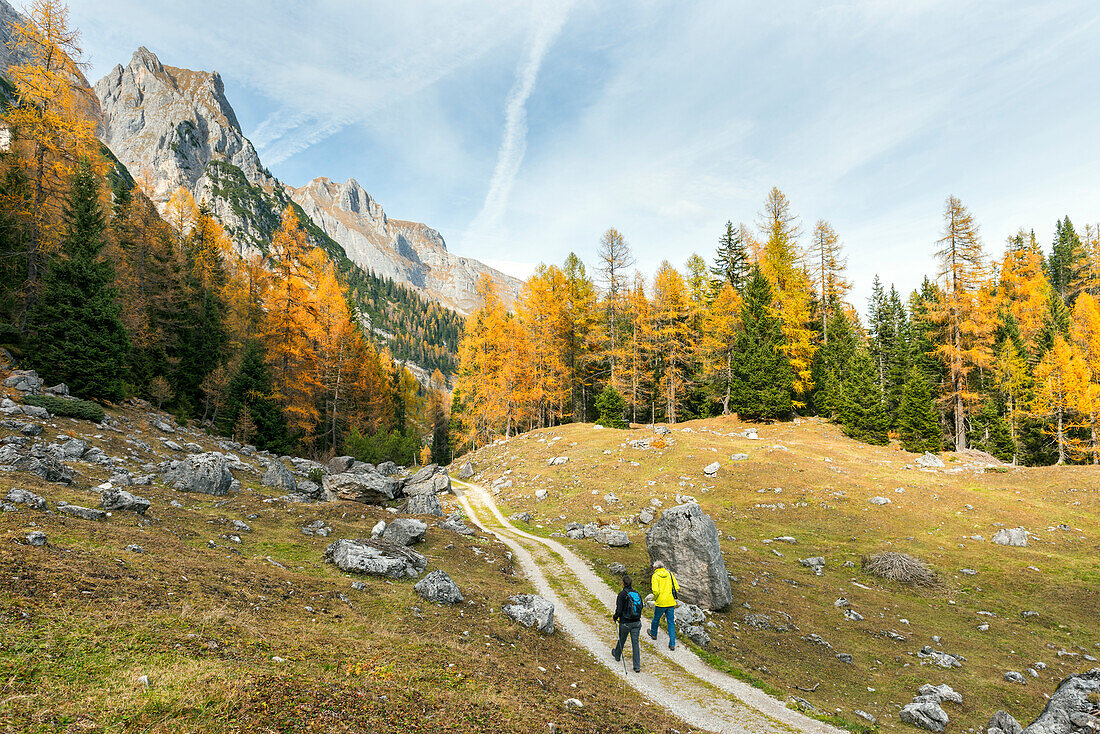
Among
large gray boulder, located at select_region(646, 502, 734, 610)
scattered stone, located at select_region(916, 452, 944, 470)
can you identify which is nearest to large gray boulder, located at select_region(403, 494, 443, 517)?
large gray boulder, located at select_region(646, 502, 734, 610)

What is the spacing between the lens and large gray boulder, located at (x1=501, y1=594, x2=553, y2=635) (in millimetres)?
12742

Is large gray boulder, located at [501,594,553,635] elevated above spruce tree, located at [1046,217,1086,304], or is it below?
below

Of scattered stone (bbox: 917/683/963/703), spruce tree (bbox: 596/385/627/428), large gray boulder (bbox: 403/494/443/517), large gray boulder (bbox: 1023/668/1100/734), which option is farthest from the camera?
spruce tree (bbox: 596/385/627/428)

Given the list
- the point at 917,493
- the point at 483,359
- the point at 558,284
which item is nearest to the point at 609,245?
the point at 558,284

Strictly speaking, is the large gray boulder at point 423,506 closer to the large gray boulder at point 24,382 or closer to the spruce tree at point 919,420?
the large gray boulder at point 24,382

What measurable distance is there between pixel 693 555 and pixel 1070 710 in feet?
31.2

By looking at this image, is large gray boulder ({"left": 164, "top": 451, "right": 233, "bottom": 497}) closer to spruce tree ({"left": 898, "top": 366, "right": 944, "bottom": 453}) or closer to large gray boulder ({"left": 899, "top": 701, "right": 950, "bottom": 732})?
large gray boulder ({"left": 899, "top": 701, "right": 950, "bottom": 732})

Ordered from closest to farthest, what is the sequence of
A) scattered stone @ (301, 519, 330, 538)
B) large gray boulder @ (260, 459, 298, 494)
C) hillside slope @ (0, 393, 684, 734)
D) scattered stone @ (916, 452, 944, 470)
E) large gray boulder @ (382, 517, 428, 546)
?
hillside slope @ (0, 393, 684, 734) < scattered stone @ (301, 519, 330, 538) < large gray boulder @ (382, 517, 428, 546) < large gray boulder @ (260, 459, 298, 494) < scattered stone @ (916, 452, 944, 470)

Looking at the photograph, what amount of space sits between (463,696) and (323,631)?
3.06m

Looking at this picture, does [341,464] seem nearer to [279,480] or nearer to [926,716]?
[279,480]

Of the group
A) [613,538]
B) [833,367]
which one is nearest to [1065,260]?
[833,367]

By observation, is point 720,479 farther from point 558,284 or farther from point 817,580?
point 558,284

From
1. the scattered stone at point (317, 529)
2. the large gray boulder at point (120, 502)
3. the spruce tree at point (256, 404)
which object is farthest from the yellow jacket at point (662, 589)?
the spruce tree at point (256, 404)

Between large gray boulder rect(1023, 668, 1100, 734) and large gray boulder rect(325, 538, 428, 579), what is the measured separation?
14578mm
